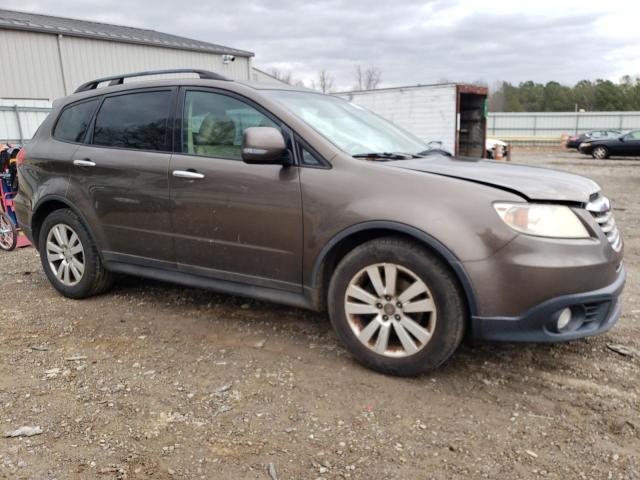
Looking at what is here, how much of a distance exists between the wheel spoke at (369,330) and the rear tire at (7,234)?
18.2 feet

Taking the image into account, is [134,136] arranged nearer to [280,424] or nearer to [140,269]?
[140,269]

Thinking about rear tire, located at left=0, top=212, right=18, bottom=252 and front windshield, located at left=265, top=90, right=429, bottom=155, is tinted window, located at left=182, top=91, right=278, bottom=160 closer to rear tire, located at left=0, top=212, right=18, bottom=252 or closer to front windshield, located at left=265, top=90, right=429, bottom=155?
front windshield, located at left=265, top=90, right=429, bottom=155

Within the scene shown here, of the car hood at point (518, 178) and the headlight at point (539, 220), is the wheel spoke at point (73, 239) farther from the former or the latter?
the headlight at point (539, 220)

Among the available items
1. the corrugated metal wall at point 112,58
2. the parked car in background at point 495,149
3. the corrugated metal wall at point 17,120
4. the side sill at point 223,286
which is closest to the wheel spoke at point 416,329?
the side sill at point 223,286

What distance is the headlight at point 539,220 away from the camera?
9.17 feet

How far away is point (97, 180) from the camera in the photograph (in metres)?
4.23

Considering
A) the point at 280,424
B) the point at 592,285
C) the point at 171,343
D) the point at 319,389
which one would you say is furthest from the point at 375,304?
the point at 171,343

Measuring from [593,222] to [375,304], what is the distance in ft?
4.10

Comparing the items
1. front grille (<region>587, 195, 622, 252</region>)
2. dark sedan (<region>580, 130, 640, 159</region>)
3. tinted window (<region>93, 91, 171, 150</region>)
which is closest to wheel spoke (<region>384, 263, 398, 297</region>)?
front grille (<region>587, 195, 622, 252</region>)

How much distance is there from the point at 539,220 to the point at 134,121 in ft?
9.82

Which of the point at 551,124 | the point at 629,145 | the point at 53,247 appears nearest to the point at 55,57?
the point at 53,247

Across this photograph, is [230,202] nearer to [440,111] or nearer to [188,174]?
[188,174]

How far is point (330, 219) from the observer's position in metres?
3.21

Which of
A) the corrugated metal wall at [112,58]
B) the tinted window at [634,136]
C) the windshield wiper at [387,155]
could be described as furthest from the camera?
the tinted window at [634,136]
